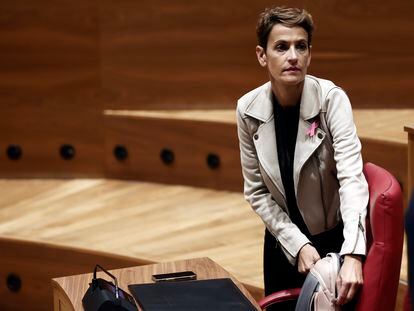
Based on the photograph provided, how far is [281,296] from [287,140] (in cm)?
15

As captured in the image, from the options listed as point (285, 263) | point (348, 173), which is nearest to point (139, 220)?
point (285, 263)

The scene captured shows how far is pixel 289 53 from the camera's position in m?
0.93

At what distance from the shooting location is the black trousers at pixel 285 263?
0.98 metres

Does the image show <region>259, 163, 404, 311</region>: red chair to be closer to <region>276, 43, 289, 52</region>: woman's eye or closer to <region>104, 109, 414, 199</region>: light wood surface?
<region>276, 43, 289, 52</region>: woman's eye

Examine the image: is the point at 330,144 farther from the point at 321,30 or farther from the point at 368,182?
the point at 321,30

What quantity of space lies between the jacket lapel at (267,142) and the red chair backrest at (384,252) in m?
0.14

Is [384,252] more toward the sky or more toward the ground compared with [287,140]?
more toward the ground

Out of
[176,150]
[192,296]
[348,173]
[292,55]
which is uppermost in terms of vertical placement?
[176,150]

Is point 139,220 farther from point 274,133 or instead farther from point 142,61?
point 274,133

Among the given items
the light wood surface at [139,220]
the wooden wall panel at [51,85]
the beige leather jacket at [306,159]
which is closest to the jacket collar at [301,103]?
the beige leather jacket at [306,159]

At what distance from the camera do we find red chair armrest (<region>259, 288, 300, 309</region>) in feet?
3.05

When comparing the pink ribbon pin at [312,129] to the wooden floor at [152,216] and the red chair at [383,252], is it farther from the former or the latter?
the wooden floor at [152,216]

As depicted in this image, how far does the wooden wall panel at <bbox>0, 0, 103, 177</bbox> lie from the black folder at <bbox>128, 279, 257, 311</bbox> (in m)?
0.95

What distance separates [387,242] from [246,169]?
20 cm
